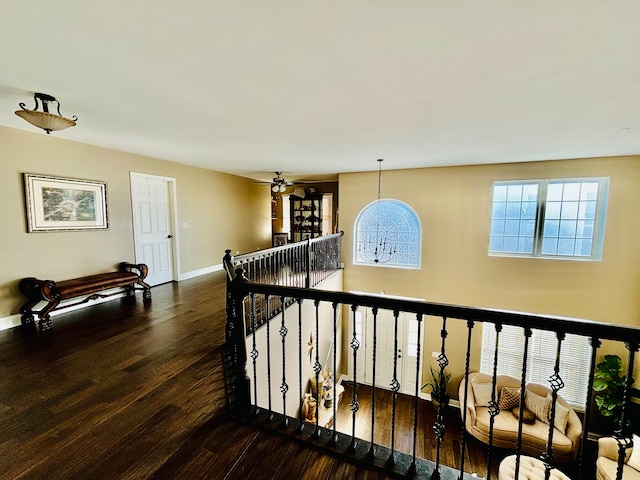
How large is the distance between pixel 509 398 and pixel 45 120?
7464 millimetres

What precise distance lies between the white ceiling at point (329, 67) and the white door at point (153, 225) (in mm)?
1374

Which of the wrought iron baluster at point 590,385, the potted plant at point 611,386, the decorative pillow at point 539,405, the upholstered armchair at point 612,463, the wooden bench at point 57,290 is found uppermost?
the wrought iron baluster at point 590,385

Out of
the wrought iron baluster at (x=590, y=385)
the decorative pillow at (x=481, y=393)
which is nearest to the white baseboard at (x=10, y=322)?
the wrought iron baluster at (x=590, y=385)

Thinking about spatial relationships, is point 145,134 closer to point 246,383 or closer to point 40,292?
point 40,292

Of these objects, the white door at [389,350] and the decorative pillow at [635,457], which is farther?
the white door at [389,350]

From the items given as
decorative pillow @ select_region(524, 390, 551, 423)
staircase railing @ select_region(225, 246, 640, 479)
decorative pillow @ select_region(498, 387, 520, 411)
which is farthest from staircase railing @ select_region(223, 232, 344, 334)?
decorative pillow @ select_region(524, 390, 551, 423)

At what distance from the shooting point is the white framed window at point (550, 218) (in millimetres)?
4820

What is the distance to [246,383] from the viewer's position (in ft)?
6.31

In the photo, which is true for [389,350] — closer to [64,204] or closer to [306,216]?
[306,216]

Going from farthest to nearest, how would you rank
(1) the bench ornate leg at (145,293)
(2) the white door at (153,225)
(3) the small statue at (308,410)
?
1. (2) the white door at (153,225)
2. (3) the small statue at (308,410)
3. (1) the bench ornate leg at (145,293)

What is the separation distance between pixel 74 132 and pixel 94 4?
2.74 m

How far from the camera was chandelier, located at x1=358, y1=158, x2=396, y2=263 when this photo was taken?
624 centimetres

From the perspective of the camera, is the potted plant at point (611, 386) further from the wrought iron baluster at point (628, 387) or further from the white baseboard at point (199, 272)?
A: the white baseboard at point (199, 272)

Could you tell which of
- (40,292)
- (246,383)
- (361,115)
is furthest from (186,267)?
(361,115)
